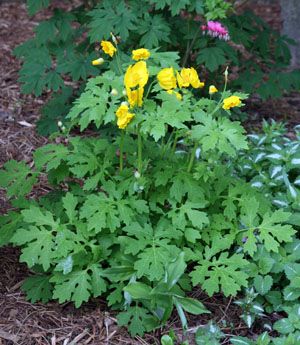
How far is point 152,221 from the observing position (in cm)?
329

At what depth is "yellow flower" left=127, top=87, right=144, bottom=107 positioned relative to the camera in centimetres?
288

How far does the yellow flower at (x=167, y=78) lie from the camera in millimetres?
2902

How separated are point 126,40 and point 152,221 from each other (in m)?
1.58

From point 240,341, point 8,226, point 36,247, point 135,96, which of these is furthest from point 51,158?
point 240,341

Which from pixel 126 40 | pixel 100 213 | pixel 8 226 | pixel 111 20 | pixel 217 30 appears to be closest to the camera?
pixel 100 213

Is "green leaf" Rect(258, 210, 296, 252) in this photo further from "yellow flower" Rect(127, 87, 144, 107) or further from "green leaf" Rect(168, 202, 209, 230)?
"yellow flower" Rect(127, 87, 144, 107)

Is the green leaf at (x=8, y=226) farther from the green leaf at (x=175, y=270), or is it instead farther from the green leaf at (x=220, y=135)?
the green leaf at (x=220, y=135)

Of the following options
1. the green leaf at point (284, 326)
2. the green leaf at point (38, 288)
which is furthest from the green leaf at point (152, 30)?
the green leaf at point (284, 326)

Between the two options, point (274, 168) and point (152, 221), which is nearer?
point (152, 221)

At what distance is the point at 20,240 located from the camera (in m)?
3.05

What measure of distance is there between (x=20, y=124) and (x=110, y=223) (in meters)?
2.11

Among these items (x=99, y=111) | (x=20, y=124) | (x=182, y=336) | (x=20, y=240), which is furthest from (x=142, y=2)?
(x=182, y=336)

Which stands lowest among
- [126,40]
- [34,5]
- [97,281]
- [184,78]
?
[97,281]

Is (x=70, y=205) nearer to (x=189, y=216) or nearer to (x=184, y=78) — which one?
(x=189, y=216)
